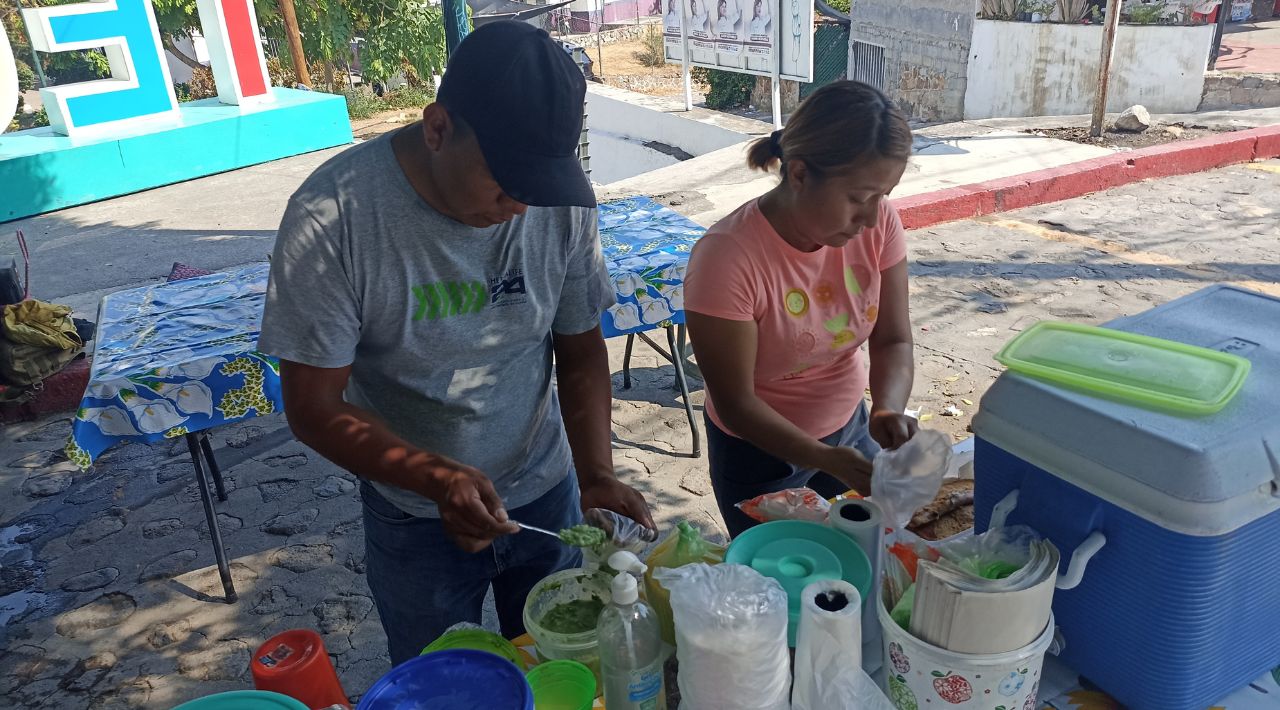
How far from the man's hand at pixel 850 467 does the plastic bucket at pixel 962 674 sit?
437mm

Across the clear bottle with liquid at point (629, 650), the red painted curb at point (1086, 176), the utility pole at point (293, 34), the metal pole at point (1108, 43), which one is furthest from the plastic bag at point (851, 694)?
the utility pole at point (293, 34)

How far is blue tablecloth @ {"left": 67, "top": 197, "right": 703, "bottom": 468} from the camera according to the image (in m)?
2.84

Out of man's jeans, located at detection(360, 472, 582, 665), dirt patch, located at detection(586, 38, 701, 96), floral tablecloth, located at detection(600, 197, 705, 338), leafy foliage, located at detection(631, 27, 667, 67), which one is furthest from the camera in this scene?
leafy foliage, located at detection(631, 27, 667, 67)

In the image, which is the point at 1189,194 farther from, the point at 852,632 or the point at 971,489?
the point at 852,632

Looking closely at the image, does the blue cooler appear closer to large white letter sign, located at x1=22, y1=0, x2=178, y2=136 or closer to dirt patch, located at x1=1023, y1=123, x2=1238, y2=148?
dirt patch, located at x1=1023, y1=123, x2=1238, y2=148

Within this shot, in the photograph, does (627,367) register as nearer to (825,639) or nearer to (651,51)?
(825,639)

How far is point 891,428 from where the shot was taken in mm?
1835

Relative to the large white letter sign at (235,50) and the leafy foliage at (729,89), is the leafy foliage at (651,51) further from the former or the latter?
the large white letter sign at (235,50)

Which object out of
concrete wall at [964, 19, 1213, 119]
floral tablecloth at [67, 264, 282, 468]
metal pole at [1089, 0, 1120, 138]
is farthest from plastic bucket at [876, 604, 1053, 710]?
concrete wall at [964, 19, 1213, 119]

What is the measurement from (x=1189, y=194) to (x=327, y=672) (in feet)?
26.8

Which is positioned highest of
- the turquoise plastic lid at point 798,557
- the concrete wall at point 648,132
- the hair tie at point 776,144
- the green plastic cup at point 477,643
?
the hair tie at point 776,144

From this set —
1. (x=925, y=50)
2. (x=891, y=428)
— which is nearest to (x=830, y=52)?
(x=925, y=50)

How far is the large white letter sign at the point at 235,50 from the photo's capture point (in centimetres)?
1017

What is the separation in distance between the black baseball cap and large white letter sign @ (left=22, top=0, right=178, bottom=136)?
9592 mm
